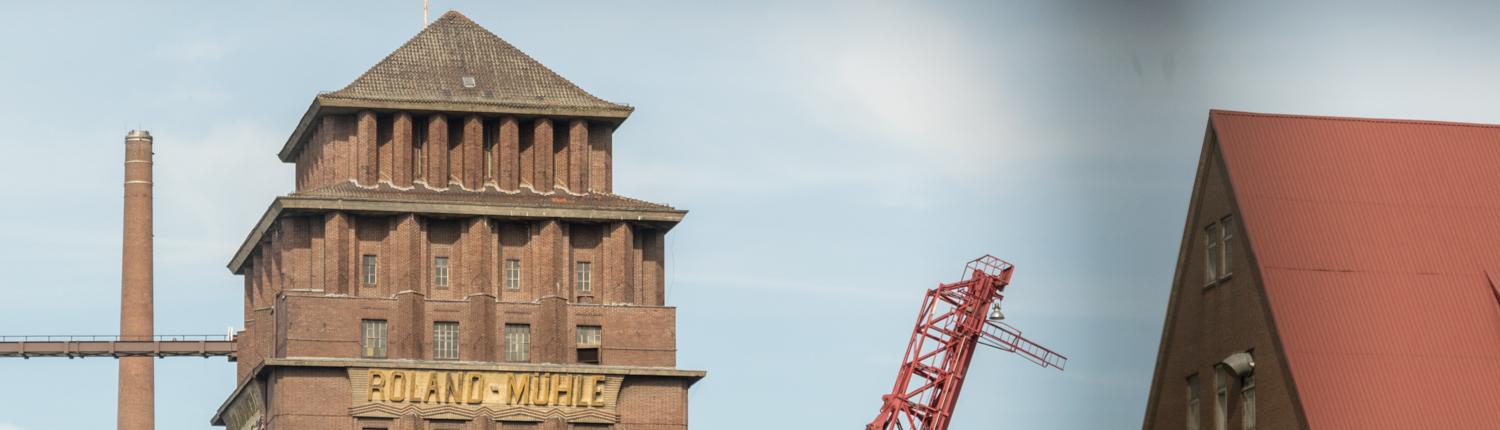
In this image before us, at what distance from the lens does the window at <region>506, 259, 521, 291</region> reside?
12606cm

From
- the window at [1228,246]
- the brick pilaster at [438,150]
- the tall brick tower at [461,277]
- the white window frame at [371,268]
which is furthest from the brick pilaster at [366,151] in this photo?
the window at [1228,246]

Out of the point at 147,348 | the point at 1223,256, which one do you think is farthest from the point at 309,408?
the point at 1223,256

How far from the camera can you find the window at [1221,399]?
78.6 m

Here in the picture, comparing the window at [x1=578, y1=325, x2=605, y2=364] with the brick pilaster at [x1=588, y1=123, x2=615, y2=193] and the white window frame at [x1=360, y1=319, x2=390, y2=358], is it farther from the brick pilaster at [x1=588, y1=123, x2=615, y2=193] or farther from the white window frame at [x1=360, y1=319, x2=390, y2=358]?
the white window frame at [x1=360, y1=319, x2=390, y2=358]

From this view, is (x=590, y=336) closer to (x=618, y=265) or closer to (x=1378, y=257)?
(x=618, y=265)

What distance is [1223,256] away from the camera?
260 feet

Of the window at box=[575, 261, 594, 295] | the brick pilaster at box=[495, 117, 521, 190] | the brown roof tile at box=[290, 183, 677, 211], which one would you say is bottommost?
the window at box=[575, 261, 594, 295]

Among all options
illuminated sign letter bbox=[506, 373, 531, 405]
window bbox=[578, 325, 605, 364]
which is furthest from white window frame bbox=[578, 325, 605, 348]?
illuminated sign letter bbox=[506, 373, 531, 405]

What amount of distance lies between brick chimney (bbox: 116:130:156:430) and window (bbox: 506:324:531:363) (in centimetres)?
4077

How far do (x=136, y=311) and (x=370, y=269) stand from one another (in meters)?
39.4

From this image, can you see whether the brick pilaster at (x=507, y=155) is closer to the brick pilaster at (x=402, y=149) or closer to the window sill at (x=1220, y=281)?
the brick pilaster at (x=402, y=149)

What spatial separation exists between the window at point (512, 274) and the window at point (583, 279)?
7.66 feet

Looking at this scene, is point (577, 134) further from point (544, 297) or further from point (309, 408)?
point (309, 408)

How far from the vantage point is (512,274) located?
415 ft
